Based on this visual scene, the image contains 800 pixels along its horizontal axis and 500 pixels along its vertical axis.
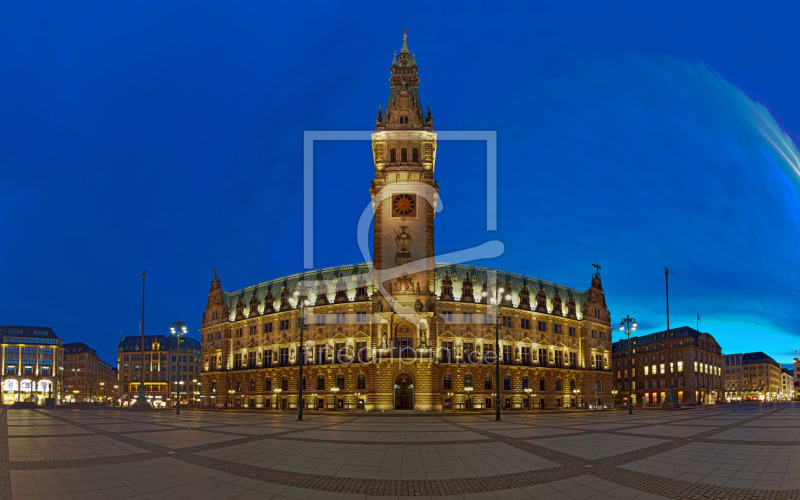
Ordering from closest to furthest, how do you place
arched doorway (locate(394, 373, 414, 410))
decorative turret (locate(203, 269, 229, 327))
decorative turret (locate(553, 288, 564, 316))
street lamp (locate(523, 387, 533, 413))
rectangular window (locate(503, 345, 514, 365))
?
1. arched doorway (locate(394, 373, 414, 410))
2. street lamp (locate(523, 387, 533, 413))
3. rectangular window (locate(503, 345, 514, 365))
4. decorative turret (locate(553, 288, 564, 316))
5. decorative turret (locate(203, 269, 229, 327))

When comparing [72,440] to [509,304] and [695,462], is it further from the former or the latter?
[509,304]

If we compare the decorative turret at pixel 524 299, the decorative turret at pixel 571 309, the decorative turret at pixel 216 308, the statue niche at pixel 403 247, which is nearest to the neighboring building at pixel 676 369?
the decorative turret at pixel 571 309

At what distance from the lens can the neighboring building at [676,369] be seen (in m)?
130

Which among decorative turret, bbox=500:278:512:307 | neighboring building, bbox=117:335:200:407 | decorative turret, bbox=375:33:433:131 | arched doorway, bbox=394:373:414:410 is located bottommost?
neighboring building, bbox=117:335:200:407

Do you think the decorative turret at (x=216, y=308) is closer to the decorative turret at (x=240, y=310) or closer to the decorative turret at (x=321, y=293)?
the decorative turret at (x=240, y=310)

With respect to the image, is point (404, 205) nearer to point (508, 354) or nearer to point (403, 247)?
point (403, 247)

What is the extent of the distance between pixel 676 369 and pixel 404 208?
3694 inches

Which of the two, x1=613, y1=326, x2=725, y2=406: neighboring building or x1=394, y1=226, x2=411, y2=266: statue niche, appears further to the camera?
x1=613, y1=326, x2=725, y2=406: neighboring building

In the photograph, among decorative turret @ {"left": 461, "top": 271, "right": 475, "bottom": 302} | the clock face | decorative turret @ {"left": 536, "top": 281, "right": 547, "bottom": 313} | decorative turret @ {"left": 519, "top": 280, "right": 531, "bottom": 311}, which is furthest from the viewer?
decorative turret @ {"left": 536, "top": 281, "right": 547, "bottom": 313}

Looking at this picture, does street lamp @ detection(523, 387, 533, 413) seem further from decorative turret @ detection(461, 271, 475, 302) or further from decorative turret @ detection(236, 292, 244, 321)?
decorative turret @ detection(236, 292, 244, 321)

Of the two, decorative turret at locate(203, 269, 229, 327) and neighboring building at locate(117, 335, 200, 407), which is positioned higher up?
decorative turret at locate(203, 269, 229, 327)

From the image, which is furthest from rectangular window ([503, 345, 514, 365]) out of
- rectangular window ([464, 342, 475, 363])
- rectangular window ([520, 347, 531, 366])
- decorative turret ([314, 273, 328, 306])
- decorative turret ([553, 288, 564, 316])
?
decorative turret ([314, 273, 328, 306])

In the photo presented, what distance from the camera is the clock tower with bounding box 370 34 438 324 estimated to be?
251ft

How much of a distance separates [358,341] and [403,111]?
36.6 metres
